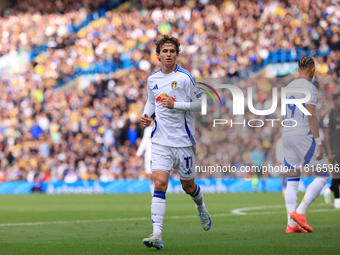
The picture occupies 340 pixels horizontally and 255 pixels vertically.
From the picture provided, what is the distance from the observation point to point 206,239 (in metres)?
6.26

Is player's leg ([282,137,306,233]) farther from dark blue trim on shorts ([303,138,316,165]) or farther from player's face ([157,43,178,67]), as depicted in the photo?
player's face ([157,43,178,67])

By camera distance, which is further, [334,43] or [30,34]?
[30,34]

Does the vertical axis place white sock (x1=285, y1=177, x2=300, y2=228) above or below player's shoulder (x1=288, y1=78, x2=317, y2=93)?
below

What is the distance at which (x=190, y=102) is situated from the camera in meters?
5.77

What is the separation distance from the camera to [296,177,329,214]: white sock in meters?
6.82

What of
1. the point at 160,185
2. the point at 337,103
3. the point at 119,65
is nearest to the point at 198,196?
the point at 160,185

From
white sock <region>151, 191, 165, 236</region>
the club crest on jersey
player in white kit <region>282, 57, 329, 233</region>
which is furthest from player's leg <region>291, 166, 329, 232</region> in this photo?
the club crest on jersey

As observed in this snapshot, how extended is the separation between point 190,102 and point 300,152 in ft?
6.34

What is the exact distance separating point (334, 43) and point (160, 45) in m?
16.5

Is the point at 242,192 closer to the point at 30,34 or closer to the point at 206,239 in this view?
the point at 206,239

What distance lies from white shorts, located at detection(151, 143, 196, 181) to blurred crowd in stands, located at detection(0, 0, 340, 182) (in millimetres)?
14263

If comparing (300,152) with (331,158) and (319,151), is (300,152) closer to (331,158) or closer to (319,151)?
(319,151)

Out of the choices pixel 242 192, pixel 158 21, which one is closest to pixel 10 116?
pixel 158 21

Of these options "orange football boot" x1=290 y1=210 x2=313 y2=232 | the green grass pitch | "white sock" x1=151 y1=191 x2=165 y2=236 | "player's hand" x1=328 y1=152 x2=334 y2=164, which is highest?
"player's hand" x1=328 y1=152 x2=334 y2=164
